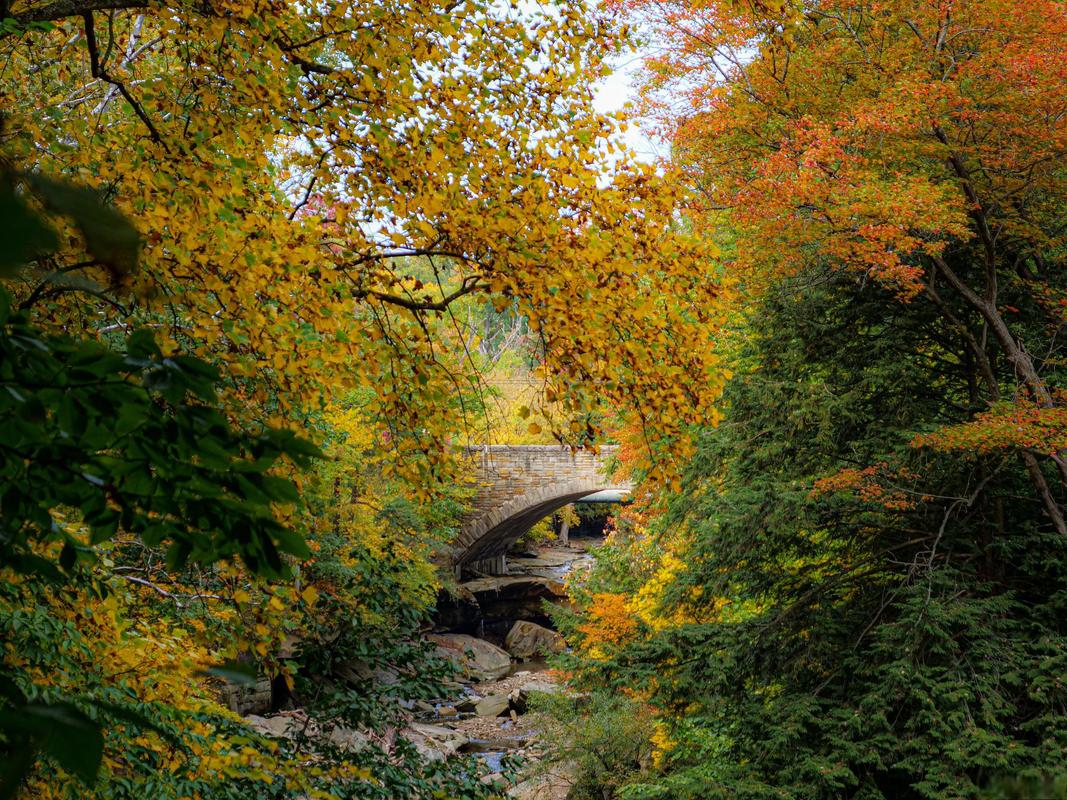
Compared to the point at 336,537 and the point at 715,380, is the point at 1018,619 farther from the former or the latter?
the point at 336,537

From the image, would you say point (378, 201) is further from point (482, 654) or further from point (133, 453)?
point (482, 654)

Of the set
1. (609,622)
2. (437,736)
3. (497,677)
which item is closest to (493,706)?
(437,736)

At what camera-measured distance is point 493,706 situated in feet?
53.1

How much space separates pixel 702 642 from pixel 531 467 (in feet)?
48.3

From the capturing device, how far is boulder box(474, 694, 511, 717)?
1595 cm

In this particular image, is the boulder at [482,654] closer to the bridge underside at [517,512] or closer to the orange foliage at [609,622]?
the bridge underside at [517,512]

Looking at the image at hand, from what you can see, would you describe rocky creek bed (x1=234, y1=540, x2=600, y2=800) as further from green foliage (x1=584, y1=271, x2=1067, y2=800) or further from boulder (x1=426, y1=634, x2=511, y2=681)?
green foliage (x1=584, y1=271, x2=1067, y2=800)

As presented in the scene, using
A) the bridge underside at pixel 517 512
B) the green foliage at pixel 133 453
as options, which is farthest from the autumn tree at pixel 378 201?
the bridge underside at pixel 517 512

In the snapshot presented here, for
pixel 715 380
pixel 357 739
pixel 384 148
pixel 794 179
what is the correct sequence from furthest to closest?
pixel 357 739
pixel 794 179
pixel 715 380
pixel 384 148

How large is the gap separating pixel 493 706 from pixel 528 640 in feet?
17.0

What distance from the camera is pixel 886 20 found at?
7125 millimetres

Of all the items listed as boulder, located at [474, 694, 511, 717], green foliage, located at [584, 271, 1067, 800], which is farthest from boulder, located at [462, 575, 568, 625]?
green foliage, located at [584, 271, 1067, 800]

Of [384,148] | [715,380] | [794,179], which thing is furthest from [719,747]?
[384,148]

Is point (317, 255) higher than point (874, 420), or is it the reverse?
point (317, 255)
